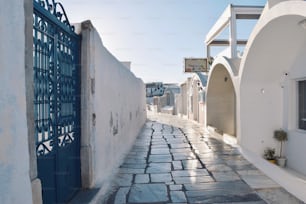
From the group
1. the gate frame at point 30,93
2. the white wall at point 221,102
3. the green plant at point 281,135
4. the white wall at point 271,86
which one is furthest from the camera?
the white wall at point 221,102

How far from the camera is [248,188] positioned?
3871 mm

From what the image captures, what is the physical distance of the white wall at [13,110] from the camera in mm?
1600

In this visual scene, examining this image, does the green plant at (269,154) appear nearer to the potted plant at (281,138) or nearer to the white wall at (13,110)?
the potted plant at (281,138)

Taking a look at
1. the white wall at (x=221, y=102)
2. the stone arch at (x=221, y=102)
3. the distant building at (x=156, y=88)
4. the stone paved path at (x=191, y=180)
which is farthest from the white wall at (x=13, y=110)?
the distant building at (x=156, y=88)

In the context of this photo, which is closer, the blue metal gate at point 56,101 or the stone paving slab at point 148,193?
the blue metal gate at point 56,101

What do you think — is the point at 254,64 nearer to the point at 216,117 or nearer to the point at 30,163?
the point at 216,117

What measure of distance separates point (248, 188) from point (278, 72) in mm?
5162

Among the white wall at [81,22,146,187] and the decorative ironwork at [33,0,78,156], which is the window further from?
the decorative ironwork at [33,0,78,156]

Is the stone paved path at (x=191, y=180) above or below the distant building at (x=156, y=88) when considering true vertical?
below

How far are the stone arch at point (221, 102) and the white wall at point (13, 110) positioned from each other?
10.9 m

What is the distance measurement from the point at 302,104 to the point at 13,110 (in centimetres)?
787

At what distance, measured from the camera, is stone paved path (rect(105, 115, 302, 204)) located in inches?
139

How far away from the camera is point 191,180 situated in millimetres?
4320

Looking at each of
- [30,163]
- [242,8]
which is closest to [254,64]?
[242,8]
